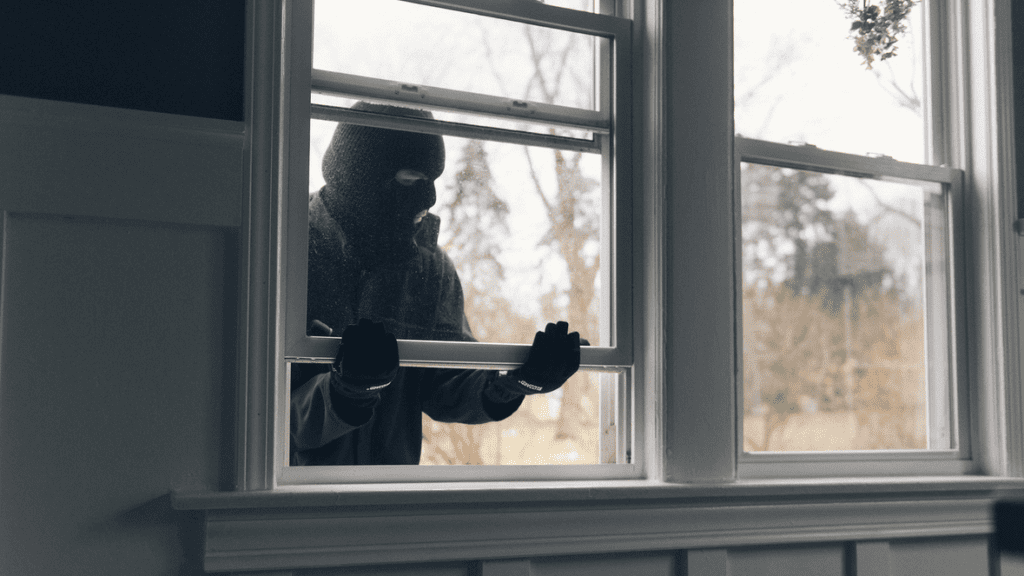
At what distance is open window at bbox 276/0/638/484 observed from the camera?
64.5 inches

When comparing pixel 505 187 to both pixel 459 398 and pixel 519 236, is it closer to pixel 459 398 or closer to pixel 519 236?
pixel 519 236

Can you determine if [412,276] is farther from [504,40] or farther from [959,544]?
[959,544]

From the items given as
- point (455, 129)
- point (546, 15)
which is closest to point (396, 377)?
point (455, 129)

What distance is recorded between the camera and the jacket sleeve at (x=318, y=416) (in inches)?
62.0

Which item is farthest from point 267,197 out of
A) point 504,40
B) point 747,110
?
point 747,110

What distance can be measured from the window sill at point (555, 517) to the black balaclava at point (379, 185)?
50cm

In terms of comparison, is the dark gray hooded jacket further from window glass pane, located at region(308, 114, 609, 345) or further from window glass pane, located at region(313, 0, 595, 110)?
window glass pane, located at region(313, 0, 595, 110)

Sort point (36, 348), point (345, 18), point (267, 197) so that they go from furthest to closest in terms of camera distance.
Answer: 1. point (345, 18)
2. point (267, 197)
3. point (36, 348)

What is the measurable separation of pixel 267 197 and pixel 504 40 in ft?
2.19

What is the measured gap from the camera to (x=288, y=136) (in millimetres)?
1584

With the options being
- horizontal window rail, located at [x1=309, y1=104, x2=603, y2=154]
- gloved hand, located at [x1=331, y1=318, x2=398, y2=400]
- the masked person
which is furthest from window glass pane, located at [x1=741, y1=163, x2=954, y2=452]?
gloved hand, located at [x1=331, y1=318, x2=398, y2=400]

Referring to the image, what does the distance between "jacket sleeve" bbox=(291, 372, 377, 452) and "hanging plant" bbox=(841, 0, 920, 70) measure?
1.67 meters

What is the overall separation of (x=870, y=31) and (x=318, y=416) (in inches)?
71.3

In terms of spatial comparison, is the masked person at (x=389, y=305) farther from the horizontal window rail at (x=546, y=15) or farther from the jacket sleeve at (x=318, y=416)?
the horizontal window rail at (x=546, y=15)
